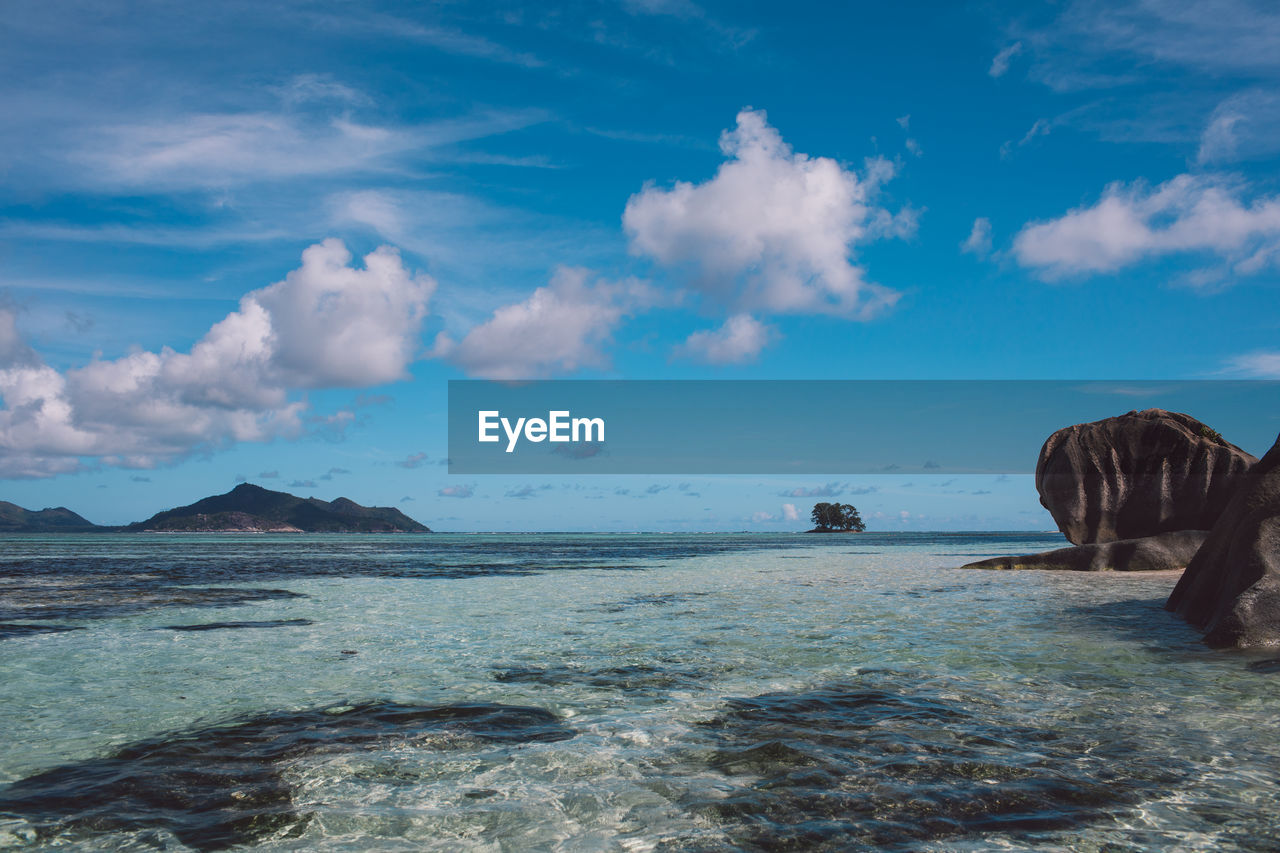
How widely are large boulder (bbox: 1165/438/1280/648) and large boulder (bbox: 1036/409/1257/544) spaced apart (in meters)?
21.9

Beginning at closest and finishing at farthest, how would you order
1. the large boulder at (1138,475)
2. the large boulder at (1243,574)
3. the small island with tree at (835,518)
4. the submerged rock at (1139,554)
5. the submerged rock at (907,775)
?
the submerged rock at (907,775), the large boulder at (1243,574), the submerged rock at (1139,554), the large boulder at (1138,475), the small island with tree at (835,518)

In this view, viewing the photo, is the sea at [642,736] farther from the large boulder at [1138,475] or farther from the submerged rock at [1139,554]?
the large boulder at [1138,475]

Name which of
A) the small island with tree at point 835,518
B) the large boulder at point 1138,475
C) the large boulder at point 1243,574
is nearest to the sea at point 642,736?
the large boulder at point 1243,574

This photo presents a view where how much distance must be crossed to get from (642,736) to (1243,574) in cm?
1167

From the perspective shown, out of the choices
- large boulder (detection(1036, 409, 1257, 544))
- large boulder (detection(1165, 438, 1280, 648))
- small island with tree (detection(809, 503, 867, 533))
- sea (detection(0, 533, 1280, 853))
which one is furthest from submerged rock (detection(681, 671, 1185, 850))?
small island with tree (detection(809, 503, 867, 533))

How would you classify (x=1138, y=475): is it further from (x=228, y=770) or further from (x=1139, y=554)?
(x=228, y=770)

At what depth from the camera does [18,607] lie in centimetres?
1941

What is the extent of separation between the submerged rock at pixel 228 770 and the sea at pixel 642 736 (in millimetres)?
36

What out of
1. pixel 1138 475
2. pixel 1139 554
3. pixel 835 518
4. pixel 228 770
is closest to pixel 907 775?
pixel 228 770

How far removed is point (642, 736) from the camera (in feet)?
24.4

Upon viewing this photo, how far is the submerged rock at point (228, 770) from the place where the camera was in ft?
17.3

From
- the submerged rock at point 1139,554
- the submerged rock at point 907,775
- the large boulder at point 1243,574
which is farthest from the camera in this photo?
the submerged rock at point 1139,554

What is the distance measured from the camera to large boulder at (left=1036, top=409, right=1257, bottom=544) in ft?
109

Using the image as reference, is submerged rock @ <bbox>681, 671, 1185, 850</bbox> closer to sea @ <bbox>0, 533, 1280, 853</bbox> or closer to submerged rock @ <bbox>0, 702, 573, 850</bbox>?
sea @ <bbox>0, 533, 1280, 853</bbox>
